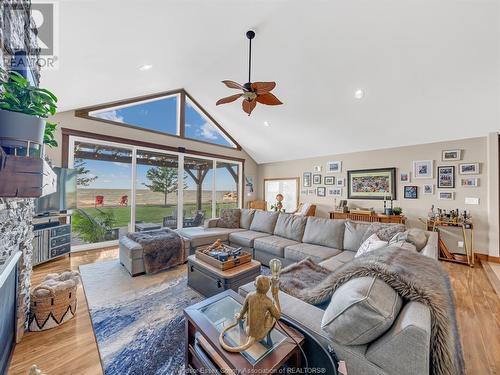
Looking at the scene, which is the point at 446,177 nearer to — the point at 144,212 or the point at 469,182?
the point at 469,182

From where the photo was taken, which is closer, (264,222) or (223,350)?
(223,350)

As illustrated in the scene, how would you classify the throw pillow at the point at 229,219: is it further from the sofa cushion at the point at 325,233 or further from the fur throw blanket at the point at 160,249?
the sofa cushion at the point at 325,233

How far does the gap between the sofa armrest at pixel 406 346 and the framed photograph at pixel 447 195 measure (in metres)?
4.52

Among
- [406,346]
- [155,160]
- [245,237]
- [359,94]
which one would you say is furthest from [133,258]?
[359,94]

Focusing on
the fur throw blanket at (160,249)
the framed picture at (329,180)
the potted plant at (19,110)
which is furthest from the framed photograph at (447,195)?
the potted plant at (19,110)

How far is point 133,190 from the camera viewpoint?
4.68 m

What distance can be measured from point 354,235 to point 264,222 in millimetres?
1601

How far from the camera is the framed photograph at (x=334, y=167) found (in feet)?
18.6

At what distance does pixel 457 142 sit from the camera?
4.09 meters

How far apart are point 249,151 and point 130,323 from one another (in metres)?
5.93

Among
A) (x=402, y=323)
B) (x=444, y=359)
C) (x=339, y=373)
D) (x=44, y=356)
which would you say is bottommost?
(x=44, y=356)

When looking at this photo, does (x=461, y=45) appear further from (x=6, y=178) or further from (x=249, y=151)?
(x=249, y=151)

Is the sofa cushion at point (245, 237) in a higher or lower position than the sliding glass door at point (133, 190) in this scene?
lower

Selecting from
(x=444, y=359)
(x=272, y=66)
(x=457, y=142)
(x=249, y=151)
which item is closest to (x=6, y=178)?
(x=444, y=359)
